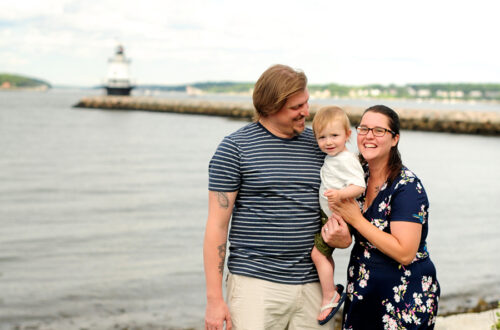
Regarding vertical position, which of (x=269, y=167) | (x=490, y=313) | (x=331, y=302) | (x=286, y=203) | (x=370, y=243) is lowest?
(x=490, y=313)

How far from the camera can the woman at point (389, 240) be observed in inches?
95.3

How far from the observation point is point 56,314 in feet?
19.2

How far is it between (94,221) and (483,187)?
9955 mm

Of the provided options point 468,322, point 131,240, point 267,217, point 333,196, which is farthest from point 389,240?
point 131,240

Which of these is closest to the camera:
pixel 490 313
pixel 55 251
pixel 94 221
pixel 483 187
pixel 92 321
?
pixel 490 313

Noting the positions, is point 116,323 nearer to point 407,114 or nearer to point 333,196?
point 333,196

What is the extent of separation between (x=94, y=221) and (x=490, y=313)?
24.4 ft

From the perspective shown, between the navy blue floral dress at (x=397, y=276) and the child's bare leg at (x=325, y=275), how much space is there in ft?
0.42

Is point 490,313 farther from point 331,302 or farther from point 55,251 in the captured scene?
point 55,251

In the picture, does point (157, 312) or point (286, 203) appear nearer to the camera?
point (286, 203)

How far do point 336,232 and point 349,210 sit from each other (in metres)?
0.11

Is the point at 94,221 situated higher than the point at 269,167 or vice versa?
the point at 269,167

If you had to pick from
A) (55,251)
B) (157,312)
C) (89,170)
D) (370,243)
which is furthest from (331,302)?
(89,170)

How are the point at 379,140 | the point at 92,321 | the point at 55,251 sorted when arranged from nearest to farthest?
the point at 379,140, the point at 92,321, the point at 55,251
